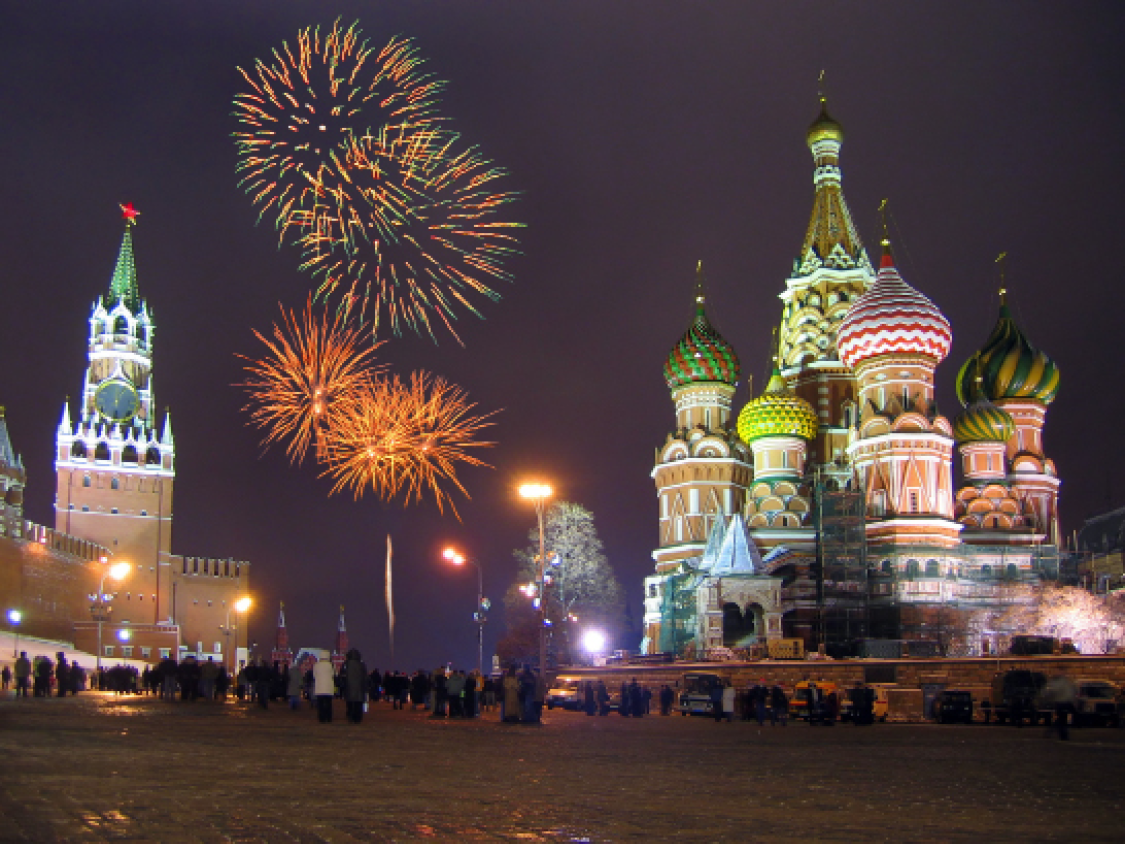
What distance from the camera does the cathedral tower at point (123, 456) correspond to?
75812 mm

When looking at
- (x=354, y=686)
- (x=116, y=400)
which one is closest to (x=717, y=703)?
(x=354, y=686)

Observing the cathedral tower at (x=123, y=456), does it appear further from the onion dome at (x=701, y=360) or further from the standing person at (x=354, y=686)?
the standing person at (x=354, y=686)

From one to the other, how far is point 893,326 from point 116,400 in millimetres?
51577

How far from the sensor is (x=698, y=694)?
95.5 ft

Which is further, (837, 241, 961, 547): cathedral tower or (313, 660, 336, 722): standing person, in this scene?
(837, 241, 961, 547): cathedral tower

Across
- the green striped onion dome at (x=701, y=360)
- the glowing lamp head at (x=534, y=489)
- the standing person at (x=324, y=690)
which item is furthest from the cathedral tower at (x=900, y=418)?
the standing person at (x=324, y=690)

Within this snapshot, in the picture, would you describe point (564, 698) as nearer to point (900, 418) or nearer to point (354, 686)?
point (354, 686)

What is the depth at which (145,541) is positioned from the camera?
76.9m

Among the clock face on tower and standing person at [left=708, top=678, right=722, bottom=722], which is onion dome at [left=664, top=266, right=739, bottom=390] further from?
the clock face on tower

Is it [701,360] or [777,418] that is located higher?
[701,360]

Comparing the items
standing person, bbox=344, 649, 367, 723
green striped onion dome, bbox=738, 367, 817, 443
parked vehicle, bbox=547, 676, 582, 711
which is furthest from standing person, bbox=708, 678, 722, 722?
green striped onion dome, bbox=738, 367, 817, 443

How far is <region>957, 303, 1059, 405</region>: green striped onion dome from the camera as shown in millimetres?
56656

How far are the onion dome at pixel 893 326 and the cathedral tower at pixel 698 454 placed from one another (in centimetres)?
736

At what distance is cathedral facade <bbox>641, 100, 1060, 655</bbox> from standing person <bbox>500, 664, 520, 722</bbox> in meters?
21.9
